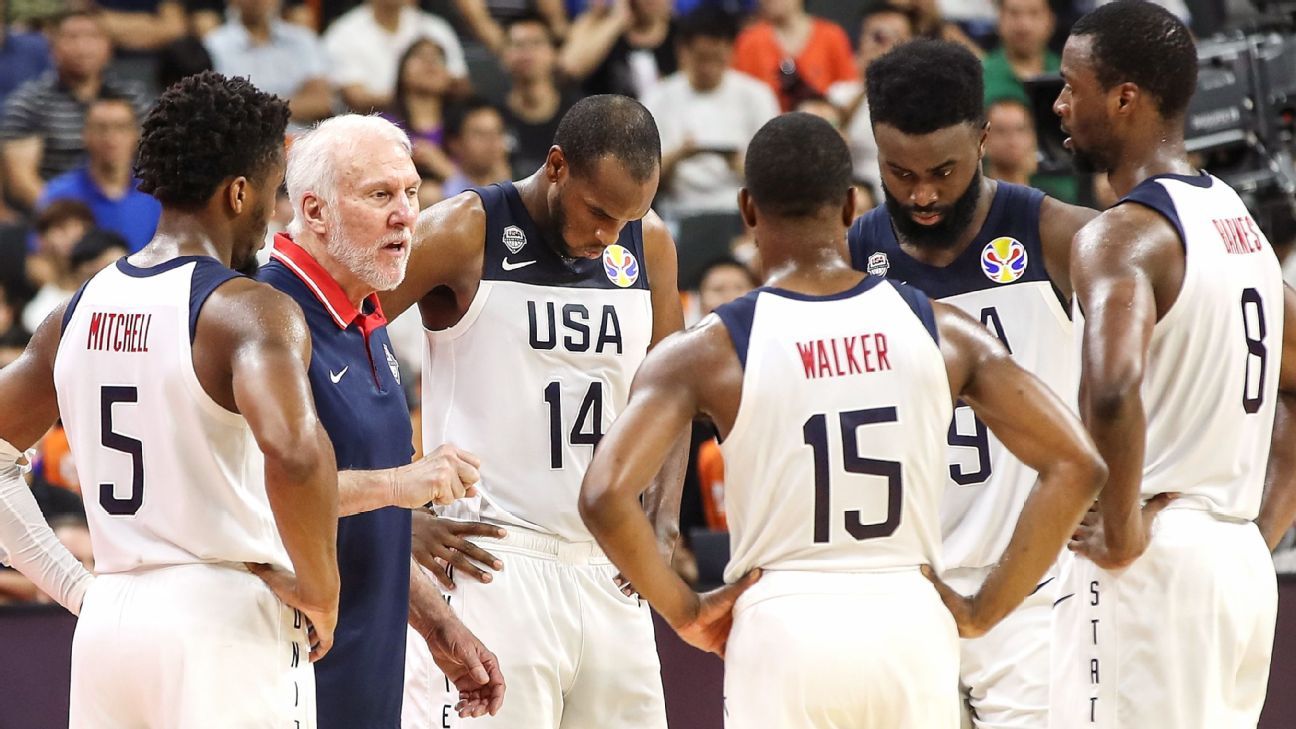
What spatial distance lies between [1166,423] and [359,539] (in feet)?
7.49

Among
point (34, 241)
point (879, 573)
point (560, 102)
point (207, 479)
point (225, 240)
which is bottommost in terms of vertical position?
point (879, 573)

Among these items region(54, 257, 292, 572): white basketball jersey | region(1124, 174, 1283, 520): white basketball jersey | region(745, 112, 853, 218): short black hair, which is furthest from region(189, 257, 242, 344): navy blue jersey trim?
region(1124, 174, 1283, 520): white basketball jersey

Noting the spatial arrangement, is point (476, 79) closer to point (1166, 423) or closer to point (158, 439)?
point (1166, 423)

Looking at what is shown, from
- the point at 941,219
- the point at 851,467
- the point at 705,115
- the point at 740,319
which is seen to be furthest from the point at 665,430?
the point at 705,115

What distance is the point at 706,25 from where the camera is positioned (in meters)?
11.7

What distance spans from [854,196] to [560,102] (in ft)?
26.7

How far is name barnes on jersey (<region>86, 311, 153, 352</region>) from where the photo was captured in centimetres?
384

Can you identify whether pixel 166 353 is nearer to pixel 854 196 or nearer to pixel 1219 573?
pixel 854 196

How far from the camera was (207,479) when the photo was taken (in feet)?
12.6

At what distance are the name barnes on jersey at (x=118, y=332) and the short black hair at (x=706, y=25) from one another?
8329mm

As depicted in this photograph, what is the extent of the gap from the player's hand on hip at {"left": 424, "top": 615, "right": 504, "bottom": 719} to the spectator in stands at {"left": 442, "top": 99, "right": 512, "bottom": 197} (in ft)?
21.4

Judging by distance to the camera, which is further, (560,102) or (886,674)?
(560,102)

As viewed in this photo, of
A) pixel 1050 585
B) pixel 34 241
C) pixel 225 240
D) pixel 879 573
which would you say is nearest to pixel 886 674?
pixel 879 573

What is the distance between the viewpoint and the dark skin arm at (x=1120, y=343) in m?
4.12
